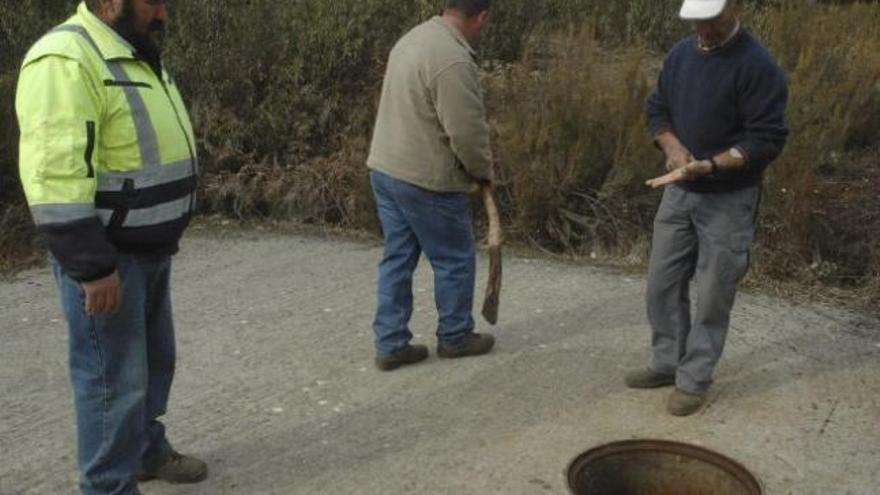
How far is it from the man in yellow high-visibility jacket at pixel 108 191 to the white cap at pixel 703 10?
2.05 metres

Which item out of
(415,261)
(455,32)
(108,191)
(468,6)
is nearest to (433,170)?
(415,261)

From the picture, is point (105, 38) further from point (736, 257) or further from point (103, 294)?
point (736, 257)

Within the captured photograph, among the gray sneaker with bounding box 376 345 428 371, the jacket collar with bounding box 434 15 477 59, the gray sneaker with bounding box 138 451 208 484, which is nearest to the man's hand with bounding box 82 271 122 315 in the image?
the gray sneaker with bounding box 138 451 208 484

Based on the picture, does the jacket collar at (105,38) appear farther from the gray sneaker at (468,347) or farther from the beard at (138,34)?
the gray sneaker at (468,347)

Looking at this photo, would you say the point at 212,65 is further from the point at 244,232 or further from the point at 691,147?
the point at 691,147

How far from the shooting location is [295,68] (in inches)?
325

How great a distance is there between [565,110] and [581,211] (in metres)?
0.74

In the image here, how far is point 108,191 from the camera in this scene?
3.18 m

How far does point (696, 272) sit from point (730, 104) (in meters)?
0.79

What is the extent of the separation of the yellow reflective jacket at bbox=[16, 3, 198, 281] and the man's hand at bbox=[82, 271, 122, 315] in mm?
33

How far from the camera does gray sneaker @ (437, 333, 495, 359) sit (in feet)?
16.9

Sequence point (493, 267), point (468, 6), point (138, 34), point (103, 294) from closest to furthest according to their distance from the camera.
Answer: point (103, 294) < point (138, 34) < point (468, 6) < point (493, 267)

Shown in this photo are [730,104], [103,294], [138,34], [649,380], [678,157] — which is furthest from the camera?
[649,380]

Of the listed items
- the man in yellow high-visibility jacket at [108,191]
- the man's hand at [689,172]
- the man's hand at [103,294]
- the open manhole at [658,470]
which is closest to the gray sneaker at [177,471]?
the man in yellow high-visibility jacket at [108,191]
